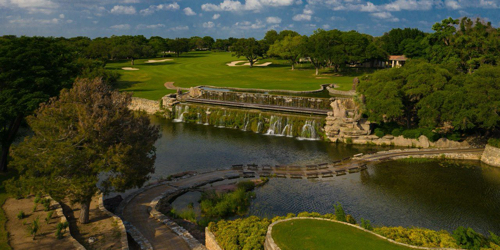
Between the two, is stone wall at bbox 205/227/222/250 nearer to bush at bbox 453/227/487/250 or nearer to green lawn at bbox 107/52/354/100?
bush at bbox 453/227/487/250

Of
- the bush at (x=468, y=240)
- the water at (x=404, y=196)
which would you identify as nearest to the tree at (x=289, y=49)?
the water at (x=404, y=196)

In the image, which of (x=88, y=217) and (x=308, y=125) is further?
(x=308, y=125)

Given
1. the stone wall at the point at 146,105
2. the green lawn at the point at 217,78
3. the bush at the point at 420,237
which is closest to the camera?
the bush at the point at 420,237

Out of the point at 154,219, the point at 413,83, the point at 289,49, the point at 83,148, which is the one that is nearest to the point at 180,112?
the point at 413,83

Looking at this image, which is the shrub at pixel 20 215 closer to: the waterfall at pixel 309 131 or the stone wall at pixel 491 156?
the waterfall at pixel 309 131

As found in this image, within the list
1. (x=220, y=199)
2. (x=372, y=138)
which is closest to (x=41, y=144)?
(x=220, y=199)

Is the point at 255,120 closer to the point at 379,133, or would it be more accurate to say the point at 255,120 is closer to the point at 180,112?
the point at 180,112

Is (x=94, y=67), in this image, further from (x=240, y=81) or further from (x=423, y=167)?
(x=423, y=167)
